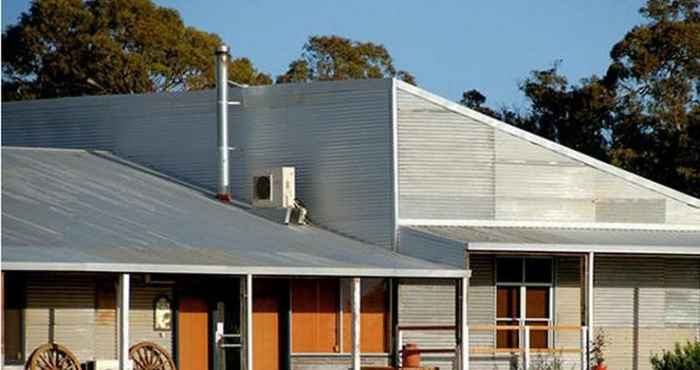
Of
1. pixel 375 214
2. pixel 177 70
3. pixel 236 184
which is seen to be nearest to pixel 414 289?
pixel 375 214

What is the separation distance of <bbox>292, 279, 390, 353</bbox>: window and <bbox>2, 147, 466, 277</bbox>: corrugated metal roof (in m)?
0.87

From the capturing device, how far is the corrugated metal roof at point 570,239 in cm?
3494

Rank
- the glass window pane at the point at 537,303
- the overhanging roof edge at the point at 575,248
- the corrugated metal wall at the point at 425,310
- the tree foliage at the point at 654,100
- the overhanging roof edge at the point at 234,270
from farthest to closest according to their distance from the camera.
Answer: the tree foliage at the point at 654,100 → the glass window pane at the point at 537,303 → the corrugated metal wall at the point at 425,310 → the overhanging roof edge at the point at 575,248 → the overhanging roof edge at the point at 234,270

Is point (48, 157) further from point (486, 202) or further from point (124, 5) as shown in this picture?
point (124, 5)

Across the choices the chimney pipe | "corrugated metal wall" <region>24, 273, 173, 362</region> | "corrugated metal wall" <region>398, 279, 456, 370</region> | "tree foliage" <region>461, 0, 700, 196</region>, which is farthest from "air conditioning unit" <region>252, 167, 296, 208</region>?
"tree foliage" <region>461, 0, 700, 196</region>

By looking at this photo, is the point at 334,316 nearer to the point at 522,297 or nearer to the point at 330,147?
the point at 330,147

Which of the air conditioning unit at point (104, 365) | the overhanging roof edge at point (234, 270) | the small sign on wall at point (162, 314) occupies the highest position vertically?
the overhanging roof edge at point (234, 270)

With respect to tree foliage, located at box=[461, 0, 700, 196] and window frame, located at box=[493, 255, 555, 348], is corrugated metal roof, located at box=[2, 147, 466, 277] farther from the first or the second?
tree foliage, located at box=[461, 0, 700, 196]

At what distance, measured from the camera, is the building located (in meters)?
36.6

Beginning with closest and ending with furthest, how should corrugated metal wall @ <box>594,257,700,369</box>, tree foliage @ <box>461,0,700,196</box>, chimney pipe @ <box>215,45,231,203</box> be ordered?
corrugated metal wall @ <box>594,257,700,369</box> → chimney pipe @ <box>215,45,231,203</box> → tree foliage @ <box>461,0,700,196</box>

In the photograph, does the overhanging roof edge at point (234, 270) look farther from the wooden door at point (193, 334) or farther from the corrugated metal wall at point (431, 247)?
the wooden door at point (193, 334)

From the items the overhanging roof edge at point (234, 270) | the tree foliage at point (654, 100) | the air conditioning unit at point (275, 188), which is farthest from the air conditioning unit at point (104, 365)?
the tree foliage at point (654, 100)

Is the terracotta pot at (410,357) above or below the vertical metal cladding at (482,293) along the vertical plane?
below

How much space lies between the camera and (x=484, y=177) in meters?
37.4
